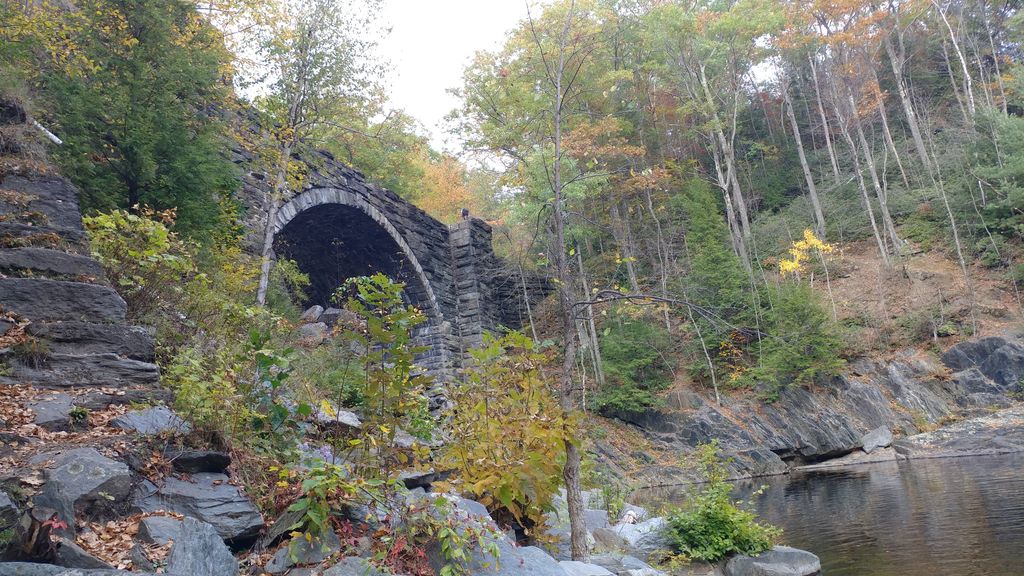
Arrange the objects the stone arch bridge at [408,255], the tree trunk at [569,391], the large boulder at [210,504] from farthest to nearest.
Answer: the stone arch bridge at [408,255]
the tree trunk at [569,391]
the large boulder at [210,504]

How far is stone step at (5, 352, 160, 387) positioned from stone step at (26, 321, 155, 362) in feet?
0.26

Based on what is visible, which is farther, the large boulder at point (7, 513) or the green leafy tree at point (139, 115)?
the green leafy tree at point (139, 115)

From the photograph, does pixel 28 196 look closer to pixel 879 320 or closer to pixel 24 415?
pixel 24 415

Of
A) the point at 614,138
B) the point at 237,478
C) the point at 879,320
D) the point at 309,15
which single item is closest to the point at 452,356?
the point at 614,138

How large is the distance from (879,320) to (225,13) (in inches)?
642

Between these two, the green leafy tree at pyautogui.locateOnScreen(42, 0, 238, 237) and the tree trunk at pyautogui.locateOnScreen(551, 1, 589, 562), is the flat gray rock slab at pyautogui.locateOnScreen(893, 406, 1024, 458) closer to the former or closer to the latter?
the tree trunk at pyautogui.locateOnScreen(551, 1, 589, 562)

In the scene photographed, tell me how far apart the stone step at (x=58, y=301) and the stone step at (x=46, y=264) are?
5.6 inches

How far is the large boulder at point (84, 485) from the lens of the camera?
2.50 meters

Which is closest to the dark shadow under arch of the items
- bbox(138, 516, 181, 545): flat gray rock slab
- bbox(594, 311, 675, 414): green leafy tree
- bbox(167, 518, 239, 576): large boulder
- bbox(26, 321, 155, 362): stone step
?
bbox(594, 311, 675, 414): green leafy tree

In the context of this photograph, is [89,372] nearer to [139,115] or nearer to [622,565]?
[139,115]

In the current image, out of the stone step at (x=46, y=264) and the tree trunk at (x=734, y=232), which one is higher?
the tree trunk at (x=734, y=232)

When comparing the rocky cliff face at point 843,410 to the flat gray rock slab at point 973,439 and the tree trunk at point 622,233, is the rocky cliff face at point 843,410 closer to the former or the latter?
the flat gray rock slab at point 973,439

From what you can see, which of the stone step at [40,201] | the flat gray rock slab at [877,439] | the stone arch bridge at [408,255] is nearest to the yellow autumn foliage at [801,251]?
the flat gray rock slab at [877,439]

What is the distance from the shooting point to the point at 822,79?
2459 centimetres
